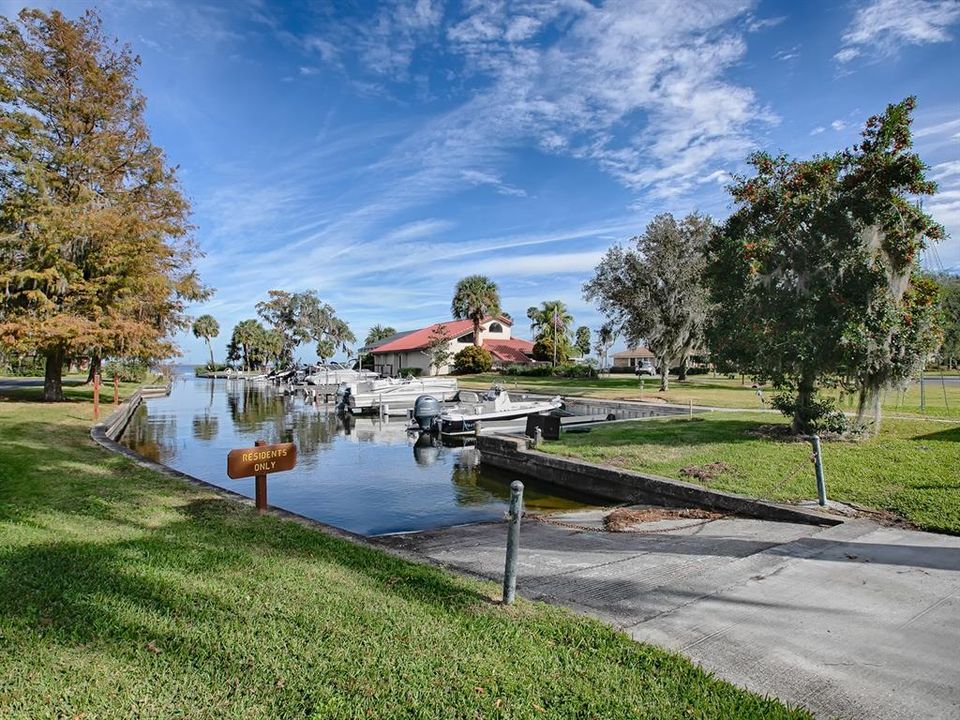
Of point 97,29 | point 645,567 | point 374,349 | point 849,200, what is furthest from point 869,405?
point 374,349

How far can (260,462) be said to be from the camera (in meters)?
7.66

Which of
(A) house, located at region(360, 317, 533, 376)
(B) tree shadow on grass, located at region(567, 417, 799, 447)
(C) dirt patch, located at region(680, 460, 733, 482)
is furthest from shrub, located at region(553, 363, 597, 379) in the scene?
(C) dirt patch, located at region(680, 460, 733, 482)

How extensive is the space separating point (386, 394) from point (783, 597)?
27608mm

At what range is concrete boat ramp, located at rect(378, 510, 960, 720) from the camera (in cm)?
332

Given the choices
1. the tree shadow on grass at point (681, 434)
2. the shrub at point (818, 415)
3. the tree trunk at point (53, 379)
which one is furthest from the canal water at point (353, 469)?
the shrub at point (818, 415)

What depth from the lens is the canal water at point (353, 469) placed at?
11070 mm

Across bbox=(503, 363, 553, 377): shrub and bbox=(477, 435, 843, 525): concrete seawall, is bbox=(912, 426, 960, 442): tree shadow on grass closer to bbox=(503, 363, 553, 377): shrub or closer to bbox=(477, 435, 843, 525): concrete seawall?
bbox=(477, 435, 843, 525): concrete seawall

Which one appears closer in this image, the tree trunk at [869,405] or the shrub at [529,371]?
the tree trunk at [869,405]

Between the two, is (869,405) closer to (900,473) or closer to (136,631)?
(900,473)

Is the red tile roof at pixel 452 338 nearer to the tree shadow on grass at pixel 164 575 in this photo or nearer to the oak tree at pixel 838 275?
the oak tree at pixel 838 275

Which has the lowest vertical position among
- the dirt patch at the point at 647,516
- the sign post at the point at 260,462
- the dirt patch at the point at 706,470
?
the dirt patch at the point at 647,516

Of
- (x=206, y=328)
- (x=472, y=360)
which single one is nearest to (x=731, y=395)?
(x=472, y=360)

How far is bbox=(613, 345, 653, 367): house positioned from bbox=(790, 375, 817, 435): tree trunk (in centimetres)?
6521

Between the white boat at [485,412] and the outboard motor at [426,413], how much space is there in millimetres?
315
